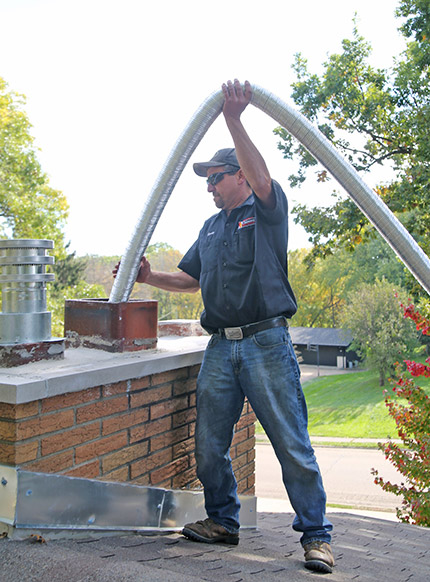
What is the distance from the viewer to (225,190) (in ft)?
10.8

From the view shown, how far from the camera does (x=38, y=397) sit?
7.93ft

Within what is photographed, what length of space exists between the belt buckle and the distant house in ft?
155

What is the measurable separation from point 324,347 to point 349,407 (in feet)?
62.4

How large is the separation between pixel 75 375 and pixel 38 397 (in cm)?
23

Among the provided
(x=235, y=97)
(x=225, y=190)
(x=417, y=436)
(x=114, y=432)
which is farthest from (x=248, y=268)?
(x=417, y=436)

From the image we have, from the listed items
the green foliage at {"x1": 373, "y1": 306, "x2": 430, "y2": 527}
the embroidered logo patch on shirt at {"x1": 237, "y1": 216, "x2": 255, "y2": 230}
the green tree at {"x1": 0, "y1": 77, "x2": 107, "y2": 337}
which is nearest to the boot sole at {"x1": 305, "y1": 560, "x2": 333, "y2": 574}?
the embroidered logo patch on shirt at {"x1": 237, "y1": 216, "x2": 255, "y2": 230}

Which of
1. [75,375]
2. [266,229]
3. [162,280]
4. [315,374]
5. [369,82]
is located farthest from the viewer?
[315,374]

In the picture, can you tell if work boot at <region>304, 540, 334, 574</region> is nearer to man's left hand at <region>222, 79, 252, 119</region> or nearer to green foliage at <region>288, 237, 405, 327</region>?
man's left hand at <region>222, 79, 252, 119</region>

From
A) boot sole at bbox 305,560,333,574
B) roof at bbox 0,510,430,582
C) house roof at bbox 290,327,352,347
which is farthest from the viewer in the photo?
house roof at bbox 290,327,352,347

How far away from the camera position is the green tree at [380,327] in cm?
3841

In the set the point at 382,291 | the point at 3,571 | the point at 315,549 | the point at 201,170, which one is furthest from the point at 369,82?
the point at 382,291

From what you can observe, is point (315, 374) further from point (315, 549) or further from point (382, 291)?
point (315, 549)

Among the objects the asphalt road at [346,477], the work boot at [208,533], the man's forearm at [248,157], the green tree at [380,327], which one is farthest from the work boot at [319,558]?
the green tree at [380,327]

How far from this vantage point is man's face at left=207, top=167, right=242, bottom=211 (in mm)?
3283
